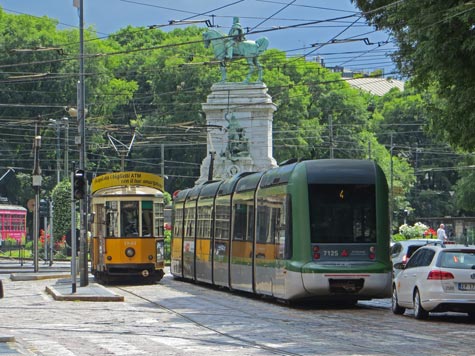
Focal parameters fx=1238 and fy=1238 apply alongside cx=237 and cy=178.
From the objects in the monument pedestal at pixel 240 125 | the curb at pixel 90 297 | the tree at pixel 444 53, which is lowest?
the curb at pixel 90 297

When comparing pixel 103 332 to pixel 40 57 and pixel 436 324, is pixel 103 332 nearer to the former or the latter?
pixel 436 324

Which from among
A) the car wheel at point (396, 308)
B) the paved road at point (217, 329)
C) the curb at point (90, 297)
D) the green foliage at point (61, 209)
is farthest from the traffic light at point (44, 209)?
the car wheel at point (396, 308)

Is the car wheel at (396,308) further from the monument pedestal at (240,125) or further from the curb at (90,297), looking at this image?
the monument pedestal at (240,125)

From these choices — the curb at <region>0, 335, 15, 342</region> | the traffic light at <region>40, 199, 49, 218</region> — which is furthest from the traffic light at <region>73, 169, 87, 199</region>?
the traffic light at <region>40, 199, 49, 218</region>

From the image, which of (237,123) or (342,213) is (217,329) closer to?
(342,213)

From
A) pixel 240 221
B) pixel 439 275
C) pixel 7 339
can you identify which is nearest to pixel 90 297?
pixel 240 221

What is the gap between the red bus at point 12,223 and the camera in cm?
6947

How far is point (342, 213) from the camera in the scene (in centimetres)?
2431

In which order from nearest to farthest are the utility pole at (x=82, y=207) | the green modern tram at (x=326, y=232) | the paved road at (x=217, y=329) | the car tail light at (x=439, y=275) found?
the paved road at (x=217, y=329)
the car tail light at (x=439, y=275)
the green modern tram at (x=326, y=232)
the utility pole at (x=82, y=207)

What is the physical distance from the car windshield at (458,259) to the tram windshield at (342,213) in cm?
312

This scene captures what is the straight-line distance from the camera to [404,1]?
22.9m

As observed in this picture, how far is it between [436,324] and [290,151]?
2483 inches

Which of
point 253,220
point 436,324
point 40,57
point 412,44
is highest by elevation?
point 40,57

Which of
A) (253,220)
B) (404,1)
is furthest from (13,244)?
(404,1)
